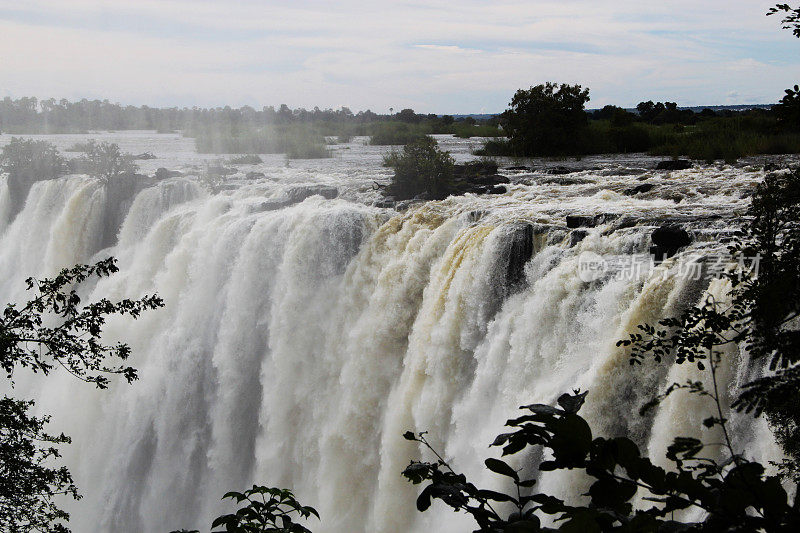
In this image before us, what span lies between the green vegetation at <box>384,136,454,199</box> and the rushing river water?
0.75m

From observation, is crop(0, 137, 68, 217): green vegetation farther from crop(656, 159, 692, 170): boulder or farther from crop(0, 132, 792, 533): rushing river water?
crop(656, 159, 692, 170): boulder

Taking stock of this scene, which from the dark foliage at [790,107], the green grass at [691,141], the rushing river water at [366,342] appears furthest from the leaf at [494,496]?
the green grass at [691,141]

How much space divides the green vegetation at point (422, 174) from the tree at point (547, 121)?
880cm

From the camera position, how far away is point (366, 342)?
12727 mm

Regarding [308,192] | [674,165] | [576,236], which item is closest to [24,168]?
[308,192]

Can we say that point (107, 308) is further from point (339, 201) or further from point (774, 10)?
point (339, 201)

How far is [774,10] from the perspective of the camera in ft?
11.8

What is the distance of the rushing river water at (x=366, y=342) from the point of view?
28.8 feet

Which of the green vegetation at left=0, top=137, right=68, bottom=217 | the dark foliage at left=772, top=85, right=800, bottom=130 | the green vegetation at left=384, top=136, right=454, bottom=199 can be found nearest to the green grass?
the green vegetation at left=384, top=136, right=454, bottom=199

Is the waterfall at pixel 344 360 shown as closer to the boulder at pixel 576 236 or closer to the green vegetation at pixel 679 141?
the boulder at pixel 576 236

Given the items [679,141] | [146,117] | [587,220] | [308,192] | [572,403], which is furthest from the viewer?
[146,117]

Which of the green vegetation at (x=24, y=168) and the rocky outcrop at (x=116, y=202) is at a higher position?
the green vegetation at (x=24, y=168)

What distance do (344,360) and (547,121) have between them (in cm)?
1599

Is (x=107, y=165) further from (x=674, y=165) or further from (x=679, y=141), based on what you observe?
(x=679, y=141)
